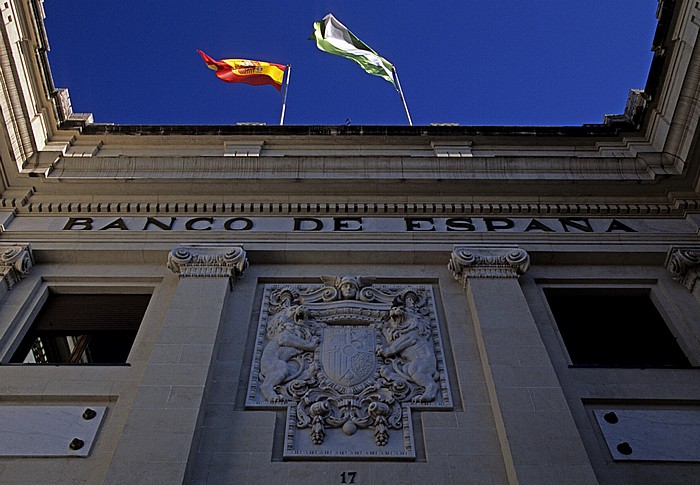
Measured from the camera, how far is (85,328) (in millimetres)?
11789

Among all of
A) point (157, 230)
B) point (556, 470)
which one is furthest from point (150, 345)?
point (556, 470)

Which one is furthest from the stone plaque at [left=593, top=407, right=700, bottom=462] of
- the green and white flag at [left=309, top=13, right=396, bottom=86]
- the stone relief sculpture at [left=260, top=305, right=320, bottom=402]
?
the green and white flag at [left=309, top=13, right=396, bottom=86]

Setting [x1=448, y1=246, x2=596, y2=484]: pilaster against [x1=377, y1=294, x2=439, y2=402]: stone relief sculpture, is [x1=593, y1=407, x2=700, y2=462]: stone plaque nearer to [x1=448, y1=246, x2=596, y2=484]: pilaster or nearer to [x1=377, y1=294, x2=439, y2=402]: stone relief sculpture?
[x1=448, y1=246, x2=596, y2=484]: pilaster

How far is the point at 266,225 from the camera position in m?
13.1

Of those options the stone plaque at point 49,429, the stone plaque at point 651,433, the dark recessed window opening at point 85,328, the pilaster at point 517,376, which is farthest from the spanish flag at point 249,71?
the stone plaque at point 651,433

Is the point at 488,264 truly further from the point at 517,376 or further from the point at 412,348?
the point at 517,376

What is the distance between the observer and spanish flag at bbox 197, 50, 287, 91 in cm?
1995

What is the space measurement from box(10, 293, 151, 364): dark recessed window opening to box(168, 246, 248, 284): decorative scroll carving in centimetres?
92

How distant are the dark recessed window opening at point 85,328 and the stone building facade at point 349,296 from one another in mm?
42

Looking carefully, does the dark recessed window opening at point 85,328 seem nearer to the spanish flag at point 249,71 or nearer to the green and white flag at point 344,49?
the spanish flag at point 249,71

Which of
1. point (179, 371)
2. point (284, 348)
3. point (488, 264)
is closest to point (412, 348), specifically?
point (284, 348)

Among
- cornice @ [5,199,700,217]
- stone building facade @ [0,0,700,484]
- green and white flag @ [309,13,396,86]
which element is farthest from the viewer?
green and white flag @ [309,13,396,86]

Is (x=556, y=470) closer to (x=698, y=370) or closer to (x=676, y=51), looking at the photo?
(x=698, y=370)

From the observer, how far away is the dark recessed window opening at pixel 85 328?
1145cm
